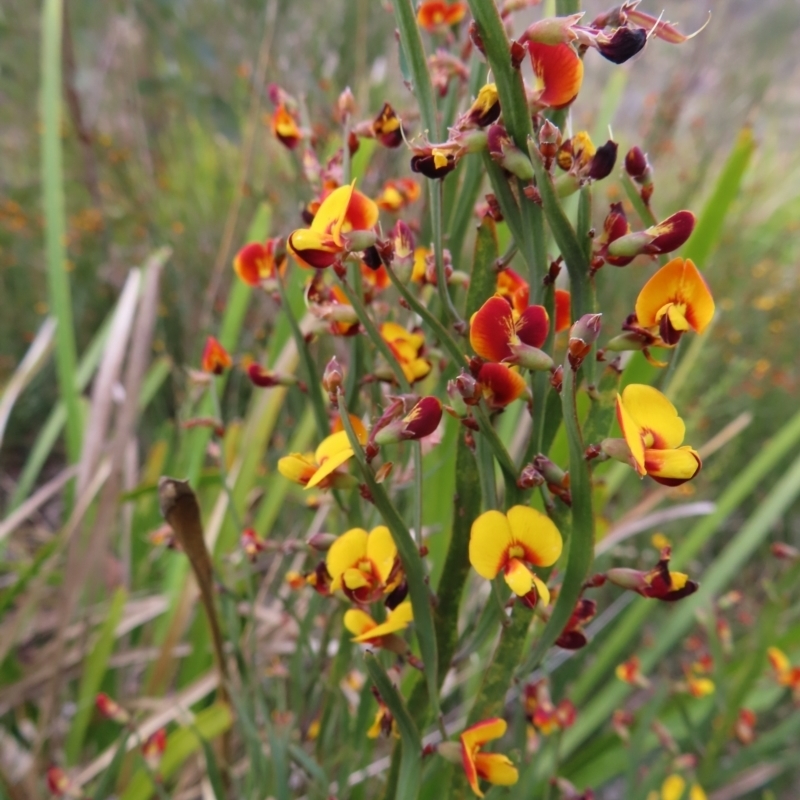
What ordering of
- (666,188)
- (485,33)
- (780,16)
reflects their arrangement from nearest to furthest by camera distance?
(485,33)
(666,188)
(780,16)

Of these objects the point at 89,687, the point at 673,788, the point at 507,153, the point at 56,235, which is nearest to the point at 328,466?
the point at 507,153

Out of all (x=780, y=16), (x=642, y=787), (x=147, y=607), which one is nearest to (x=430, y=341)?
(x=642, y=787)

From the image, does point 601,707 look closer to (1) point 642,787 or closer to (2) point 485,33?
(1) point 642,787

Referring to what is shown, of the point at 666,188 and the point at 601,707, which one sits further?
the point at 666,188

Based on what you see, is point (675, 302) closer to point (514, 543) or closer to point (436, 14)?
point (514, 543)

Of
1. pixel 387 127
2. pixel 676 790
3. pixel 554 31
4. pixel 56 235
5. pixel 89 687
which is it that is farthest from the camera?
pixel 56 235

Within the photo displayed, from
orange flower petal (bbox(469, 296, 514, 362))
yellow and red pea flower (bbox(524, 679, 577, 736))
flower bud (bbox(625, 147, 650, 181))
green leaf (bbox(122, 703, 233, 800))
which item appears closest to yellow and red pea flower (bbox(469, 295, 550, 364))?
orange flower petal (bbox(469, 296, 514, 362))
